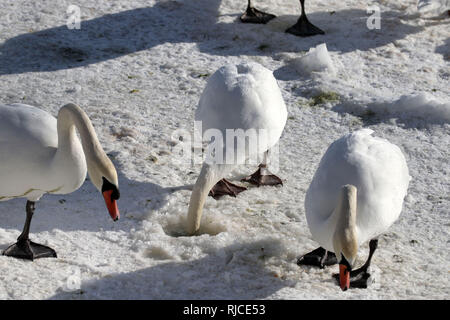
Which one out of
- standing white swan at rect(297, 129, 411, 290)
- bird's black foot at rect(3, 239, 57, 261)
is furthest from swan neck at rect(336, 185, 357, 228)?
bird's black foot at rect(3, 239, 57, 261)

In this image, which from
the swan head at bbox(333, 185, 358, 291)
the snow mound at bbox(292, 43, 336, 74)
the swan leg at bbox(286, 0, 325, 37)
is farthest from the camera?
the swan leg at bbox(286, 0, 325, 37)

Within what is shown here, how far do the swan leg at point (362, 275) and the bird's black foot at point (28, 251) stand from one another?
180cm

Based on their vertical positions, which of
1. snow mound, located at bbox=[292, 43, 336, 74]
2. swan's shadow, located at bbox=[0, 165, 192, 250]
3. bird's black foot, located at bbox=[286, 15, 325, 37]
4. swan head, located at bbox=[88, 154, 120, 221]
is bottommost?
swan's shadow, located at bbox=[0, 165, 192, 250]

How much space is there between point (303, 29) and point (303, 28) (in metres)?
0.01

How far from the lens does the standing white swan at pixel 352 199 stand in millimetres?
4188

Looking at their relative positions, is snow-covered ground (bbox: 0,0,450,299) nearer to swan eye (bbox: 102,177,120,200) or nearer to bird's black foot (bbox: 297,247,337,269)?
bird's black foot (bbox: 297,247,337,269)

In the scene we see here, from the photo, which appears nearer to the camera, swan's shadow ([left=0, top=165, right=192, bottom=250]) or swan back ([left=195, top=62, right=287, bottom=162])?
swan's shadow ([left=0, top=165, right=192, bottom=250])

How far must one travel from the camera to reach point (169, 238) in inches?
198

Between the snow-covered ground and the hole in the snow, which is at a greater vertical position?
the snow-covered ground

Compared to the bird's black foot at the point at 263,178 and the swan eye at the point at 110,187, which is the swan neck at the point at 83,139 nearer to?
the swan eye at the point at 110,187

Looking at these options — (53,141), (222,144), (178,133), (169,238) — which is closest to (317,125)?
(178,133)

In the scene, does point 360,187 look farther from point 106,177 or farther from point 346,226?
point 106,177

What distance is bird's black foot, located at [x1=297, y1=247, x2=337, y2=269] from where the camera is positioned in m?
4.82

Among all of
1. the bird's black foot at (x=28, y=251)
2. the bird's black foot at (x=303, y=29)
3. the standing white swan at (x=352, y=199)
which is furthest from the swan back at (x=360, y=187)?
the bird's black foot at (x=303, y=29)
